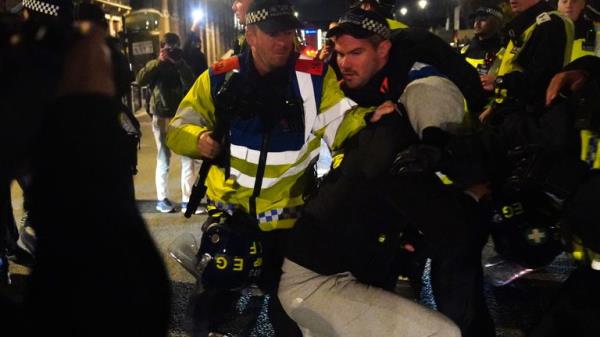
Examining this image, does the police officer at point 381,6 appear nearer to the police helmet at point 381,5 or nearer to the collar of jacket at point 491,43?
the police helmet at point 381,5

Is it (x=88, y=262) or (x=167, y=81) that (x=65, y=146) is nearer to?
(x=88, y=262)

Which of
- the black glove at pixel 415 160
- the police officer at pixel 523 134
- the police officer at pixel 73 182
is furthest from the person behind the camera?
the police officer at pixel 523 134

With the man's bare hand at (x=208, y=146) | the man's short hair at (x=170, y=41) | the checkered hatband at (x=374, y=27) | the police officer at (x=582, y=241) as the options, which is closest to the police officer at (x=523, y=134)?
the police officer at (x=582, y=241)

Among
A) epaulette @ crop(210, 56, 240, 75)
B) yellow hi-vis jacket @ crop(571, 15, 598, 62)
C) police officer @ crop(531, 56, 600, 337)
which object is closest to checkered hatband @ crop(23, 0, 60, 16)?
epaulette @ crop(210, 56, 240, 75)

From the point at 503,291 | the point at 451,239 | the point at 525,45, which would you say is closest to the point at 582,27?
the point at 525,45

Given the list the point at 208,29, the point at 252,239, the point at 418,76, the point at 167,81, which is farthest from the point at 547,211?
the point at 208,29

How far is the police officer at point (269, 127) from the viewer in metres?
2.61

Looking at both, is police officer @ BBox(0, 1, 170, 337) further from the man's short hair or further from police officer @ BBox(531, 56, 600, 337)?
the man's short hair

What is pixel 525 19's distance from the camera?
3.94 meters

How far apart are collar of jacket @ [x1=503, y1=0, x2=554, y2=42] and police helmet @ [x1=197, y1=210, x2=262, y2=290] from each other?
98.6 inches

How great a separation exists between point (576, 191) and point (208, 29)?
27.9 metres

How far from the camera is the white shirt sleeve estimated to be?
210 centimetres

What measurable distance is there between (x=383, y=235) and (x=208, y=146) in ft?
2.93

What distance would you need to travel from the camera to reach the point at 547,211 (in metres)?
3.27
